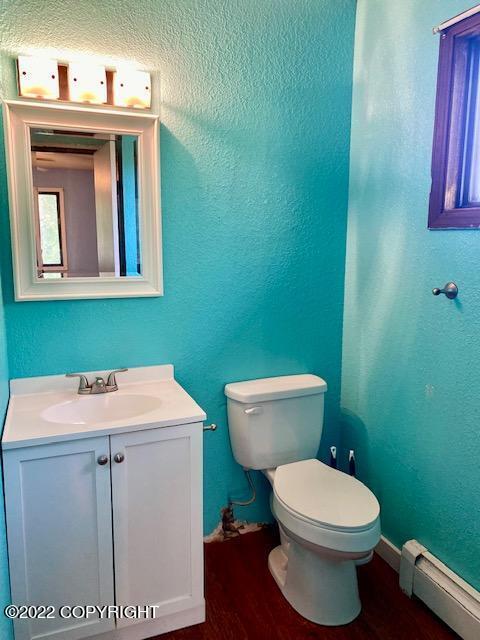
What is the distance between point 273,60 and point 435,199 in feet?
2.95

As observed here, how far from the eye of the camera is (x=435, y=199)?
68.4 inches

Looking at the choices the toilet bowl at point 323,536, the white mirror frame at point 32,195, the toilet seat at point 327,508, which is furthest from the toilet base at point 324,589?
the white mirror frame at point 32,195

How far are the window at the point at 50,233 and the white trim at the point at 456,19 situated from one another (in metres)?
1.44

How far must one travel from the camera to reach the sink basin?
1742mm

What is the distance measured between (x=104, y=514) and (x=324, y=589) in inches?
33.6

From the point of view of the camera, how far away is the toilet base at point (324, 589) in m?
1.75

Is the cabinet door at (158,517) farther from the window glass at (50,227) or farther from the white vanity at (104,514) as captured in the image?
the window glass at (50,227)

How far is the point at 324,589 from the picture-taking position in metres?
1.76

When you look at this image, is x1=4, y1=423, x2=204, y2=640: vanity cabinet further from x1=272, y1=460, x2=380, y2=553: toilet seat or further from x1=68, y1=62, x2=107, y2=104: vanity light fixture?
x1=68, y1=62, x2=107, y2=104: vanity light fixture

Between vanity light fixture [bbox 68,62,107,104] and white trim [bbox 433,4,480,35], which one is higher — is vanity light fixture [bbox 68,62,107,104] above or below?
below

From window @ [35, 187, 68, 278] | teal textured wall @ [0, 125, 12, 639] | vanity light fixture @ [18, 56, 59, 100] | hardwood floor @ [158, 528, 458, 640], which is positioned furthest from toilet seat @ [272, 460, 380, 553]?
vanity light fixture @ [18, 56, 59, 100]

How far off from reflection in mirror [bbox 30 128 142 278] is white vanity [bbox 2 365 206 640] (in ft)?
1.73

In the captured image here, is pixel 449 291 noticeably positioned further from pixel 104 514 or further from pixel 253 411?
pixel 104 514

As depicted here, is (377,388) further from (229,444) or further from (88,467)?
(88,467)
